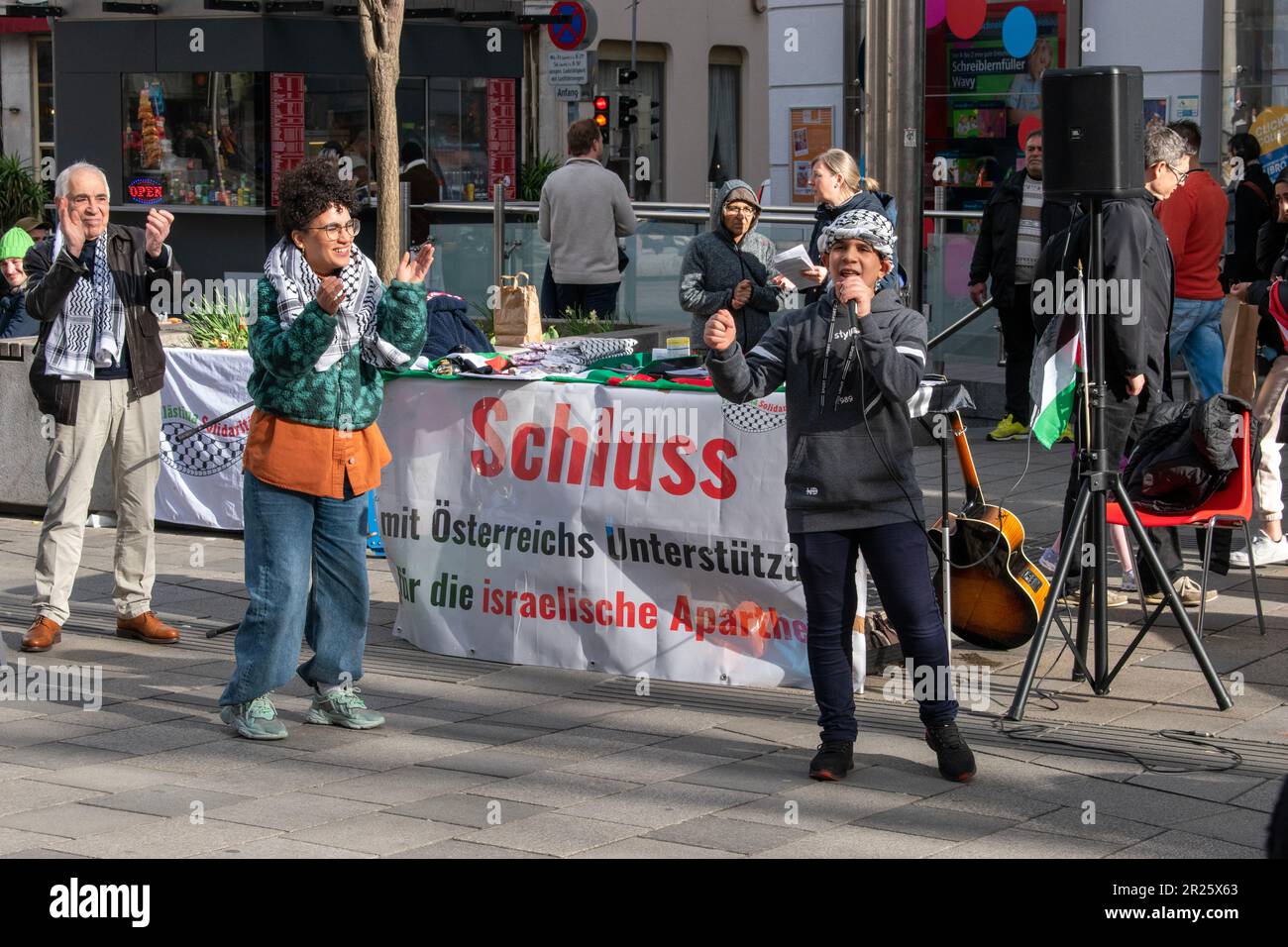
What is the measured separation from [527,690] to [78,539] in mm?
2262

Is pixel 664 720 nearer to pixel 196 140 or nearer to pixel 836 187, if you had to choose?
pixel 836 187

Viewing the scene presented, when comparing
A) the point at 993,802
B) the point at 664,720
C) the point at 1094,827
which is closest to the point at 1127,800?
the point at 1094,827

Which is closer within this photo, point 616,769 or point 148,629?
point 616,769

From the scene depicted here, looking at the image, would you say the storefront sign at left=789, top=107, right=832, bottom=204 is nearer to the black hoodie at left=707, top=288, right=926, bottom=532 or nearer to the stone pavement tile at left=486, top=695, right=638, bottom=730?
the stone pavement tile at left=486, top=695, right=638, bottom=730

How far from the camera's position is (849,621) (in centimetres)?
612

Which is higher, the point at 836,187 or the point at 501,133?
the point at 501,133

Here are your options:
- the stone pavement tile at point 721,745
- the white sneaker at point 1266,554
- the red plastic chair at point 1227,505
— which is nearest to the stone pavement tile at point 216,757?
the stone pavement tile at point 721,745

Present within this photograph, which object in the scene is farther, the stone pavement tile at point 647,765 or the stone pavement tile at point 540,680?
the stone pavement tile at point 540,680

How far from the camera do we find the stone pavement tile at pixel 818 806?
18.3 ft

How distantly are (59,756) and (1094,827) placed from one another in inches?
137

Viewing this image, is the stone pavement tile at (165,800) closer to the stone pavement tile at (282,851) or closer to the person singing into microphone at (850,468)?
the stone pavement tile at (282,851)

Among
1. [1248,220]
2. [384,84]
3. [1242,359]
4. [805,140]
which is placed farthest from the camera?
[805,140]

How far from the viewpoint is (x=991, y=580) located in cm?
730

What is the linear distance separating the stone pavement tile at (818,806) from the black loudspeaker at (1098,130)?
238 cm
